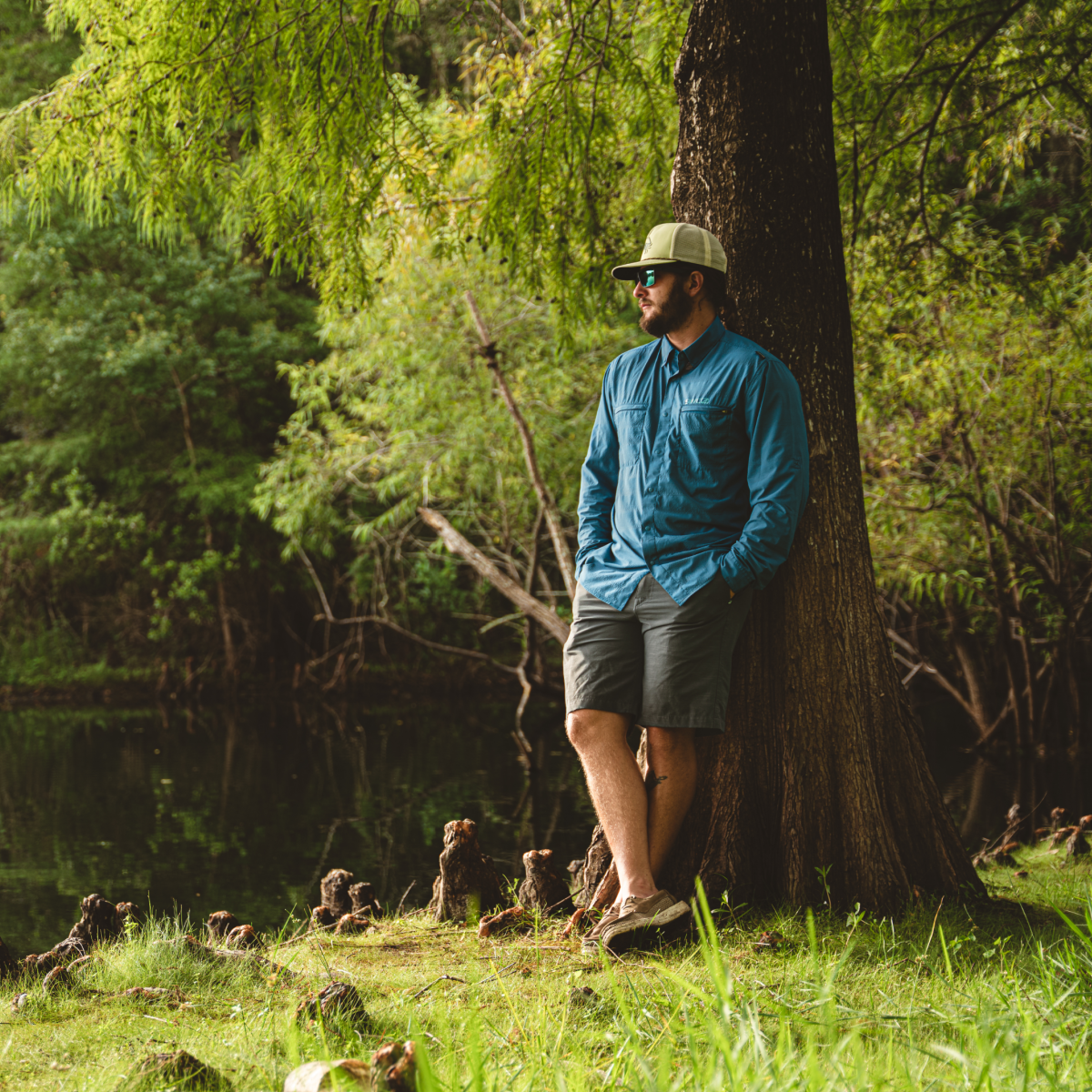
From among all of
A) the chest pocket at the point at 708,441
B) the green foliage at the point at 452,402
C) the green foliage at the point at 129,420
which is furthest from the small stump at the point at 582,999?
the green foliage at the point at 129,420

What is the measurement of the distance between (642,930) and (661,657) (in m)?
0.73

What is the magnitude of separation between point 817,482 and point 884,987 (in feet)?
5.02

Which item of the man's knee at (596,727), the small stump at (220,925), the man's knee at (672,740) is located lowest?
the small stump at (220,925)

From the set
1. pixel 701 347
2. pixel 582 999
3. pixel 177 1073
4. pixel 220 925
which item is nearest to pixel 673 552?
pixel 701 347

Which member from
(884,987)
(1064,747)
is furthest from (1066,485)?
(884,987)

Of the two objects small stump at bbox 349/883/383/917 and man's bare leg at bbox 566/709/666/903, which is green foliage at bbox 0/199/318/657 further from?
man's bare leg at bbox 566/709/666/903

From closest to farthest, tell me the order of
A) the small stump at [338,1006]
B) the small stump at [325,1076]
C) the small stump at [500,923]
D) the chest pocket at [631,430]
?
the small stump at [325,1076] < the small stump at [338,1006] < the chest pocket at [631,430] < the small stump at [500,923]

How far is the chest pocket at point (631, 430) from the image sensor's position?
10.6 ft

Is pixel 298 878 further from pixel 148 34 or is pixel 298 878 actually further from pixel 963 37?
pixel 963 37

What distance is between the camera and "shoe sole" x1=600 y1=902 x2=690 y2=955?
287 cm

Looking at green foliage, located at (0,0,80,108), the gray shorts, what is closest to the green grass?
the gray shorts

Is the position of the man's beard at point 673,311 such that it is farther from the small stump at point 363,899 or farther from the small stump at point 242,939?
the small stump at point 363,899

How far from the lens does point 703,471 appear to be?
3.12m

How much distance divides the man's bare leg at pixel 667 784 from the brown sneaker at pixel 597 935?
0.69 feet
